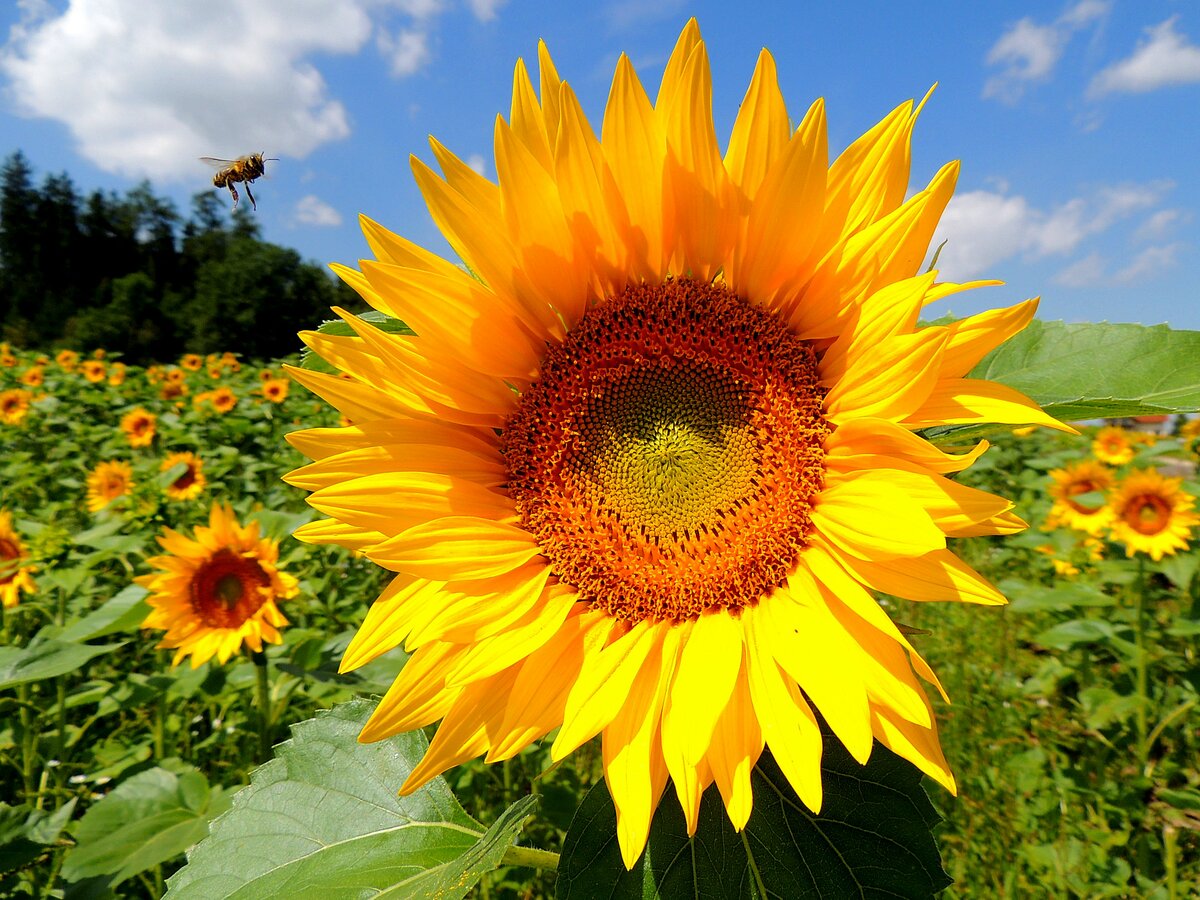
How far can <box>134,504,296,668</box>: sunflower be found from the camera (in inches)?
123

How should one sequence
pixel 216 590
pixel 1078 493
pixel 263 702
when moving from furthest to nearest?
pixel 1078 493 → pixel 216 590 → pixel 263 702

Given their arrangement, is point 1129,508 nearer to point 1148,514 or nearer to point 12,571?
point 1148,514

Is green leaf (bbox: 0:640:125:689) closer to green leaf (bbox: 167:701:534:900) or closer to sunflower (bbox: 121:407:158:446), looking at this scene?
green leaf (bbox: 167:701:534:900)

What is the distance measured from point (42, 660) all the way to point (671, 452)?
6.06 feet

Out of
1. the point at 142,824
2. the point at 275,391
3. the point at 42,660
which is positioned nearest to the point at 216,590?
the point at 142,824

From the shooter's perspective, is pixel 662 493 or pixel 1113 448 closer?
pixel 662 493

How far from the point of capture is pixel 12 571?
353 cm

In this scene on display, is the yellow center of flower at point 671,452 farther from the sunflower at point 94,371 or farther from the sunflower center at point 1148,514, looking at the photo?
the sunflower at point 94,371

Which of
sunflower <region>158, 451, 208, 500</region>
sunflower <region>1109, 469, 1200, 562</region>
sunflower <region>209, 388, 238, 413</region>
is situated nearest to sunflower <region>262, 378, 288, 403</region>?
sunflower <region>209, 388, 238, 413</region>

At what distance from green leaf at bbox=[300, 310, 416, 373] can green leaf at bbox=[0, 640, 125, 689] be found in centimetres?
122

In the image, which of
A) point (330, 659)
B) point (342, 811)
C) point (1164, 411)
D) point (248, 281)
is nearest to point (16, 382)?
point (330, 659)

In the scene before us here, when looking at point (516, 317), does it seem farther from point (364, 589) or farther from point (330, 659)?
point (364, 589)

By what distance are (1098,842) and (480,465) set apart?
10.8ft

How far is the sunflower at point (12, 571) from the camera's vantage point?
3.55 meters
